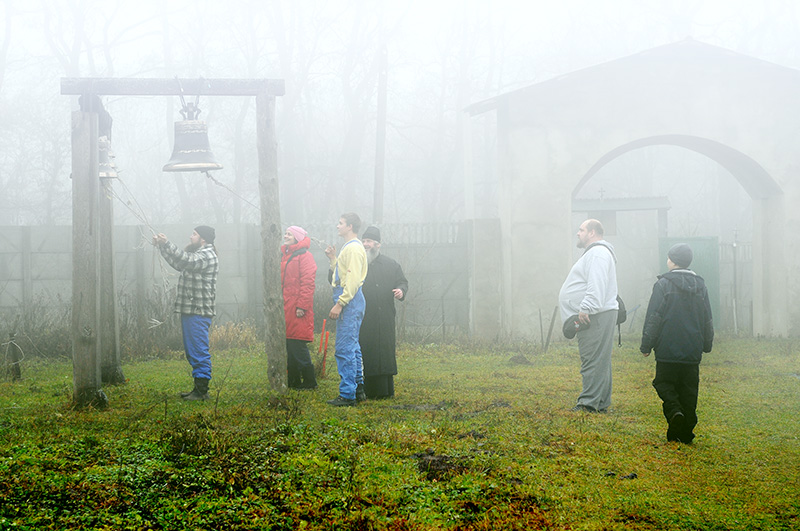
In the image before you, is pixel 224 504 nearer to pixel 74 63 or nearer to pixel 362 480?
pixel 362 480

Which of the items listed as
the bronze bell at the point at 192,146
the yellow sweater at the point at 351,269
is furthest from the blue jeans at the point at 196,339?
the bronze bell at the point at 192,146

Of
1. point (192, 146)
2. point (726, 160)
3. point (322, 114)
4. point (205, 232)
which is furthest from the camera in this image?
point (322, 114)

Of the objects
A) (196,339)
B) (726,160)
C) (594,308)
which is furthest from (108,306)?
(726,160)

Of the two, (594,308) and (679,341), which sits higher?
(594,308)

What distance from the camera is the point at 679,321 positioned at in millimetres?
6234

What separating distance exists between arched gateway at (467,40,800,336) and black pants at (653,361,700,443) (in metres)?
7.96

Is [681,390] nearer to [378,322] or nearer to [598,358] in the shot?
[598,358]

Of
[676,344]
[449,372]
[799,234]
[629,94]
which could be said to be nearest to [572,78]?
[629,94]

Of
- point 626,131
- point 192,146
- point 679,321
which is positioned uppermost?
point 626,131

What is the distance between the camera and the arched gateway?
14336mm

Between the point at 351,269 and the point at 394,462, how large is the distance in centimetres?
257

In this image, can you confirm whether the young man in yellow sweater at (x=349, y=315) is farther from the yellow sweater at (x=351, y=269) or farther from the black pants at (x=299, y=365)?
the black pants at (x=299, y=365)

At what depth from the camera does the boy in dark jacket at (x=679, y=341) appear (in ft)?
20.4

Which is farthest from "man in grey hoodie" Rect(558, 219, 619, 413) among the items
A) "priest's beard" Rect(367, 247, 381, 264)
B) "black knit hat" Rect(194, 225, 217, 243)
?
"black knit hat" Rect(194, 225, 217, 243)
